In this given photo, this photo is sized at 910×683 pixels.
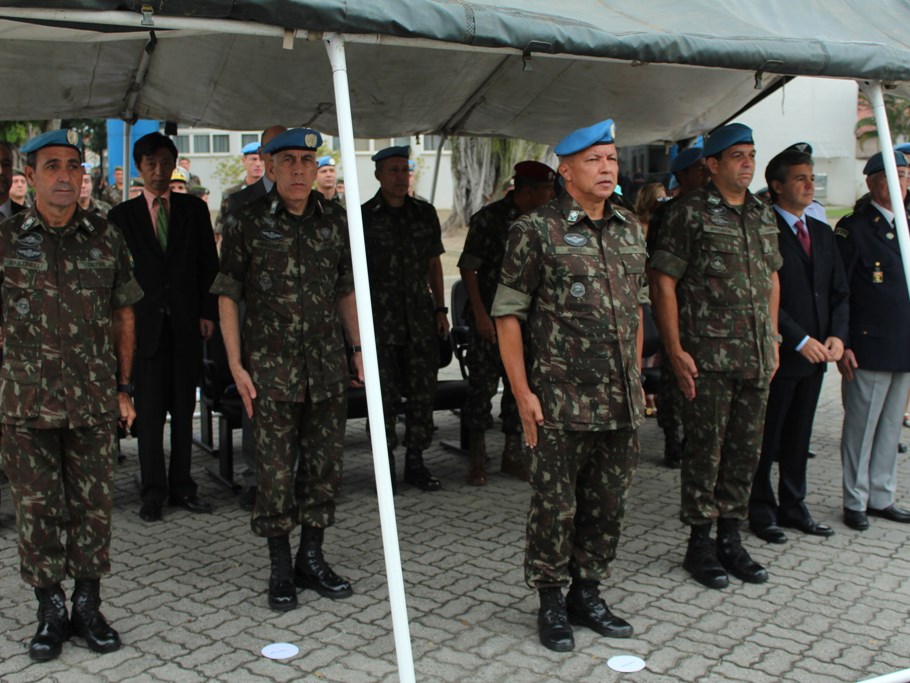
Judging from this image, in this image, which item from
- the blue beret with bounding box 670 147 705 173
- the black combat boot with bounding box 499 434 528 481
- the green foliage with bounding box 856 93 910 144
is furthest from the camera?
the green foliage with bounding box 856 93 910 144

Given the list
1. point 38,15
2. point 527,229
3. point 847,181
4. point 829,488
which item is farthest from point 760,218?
point 847,181

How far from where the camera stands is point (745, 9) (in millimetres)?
4527

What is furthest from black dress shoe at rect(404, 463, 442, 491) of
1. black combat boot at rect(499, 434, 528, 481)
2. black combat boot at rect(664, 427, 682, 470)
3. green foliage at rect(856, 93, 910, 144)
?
green foliage at rect(856, 93, 910, 144)

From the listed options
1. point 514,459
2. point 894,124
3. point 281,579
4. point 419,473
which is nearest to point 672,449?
point 514,459

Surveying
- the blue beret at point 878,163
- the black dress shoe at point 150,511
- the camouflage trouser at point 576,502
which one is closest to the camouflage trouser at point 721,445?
the camouflage trouser at point 576,502

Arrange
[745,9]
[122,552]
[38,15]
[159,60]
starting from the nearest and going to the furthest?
[38,15], [745,9], [122,552], [159,60]

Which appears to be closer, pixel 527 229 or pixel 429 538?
pixel 527 229

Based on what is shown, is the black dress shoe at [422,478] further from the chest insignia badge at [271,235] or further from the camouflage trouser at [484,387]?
the chest insignia badge at [271,235]

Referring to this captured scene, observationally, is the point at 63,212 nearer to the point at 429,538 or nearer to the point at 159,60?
the point at 159,60

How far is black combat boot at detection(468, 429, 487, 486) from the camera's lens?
6.34 m

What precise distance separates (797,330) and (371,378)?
2.66m

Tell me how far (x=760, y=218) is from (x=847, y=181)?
33117 mm

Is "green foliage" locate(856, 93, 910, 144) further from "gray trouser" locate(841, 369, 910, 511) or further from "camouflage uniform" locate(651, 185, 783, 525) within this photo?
"camouflage uniform" locate(651, 185, 783, 525)

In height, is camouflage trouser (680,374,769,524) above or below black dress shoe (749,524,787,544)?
above
